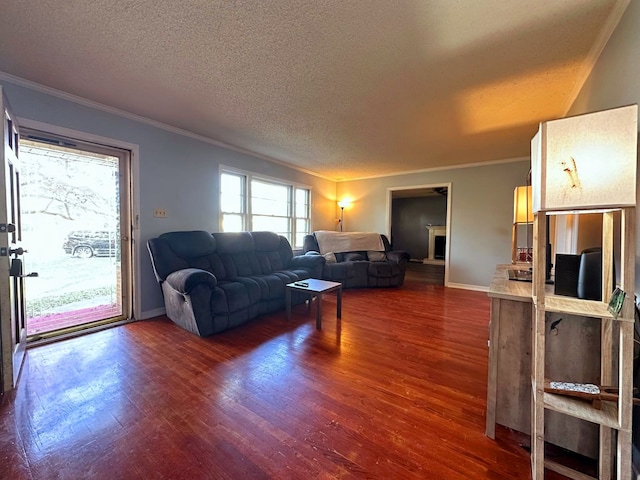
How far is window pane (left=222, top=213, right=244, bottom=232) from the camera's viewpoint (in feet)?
13.6

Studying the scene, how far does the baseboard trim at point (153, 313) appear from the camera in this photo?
10.3ft

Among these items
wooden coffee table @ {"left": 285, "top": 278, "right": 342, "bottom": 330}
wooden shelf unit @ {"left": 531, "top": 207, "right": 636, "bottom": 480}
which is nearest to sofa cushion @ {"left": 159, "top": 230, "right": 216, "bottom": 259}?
wooden coffee table @ {"left": 285, "top": 278, "right": 342, "bottom": 330}

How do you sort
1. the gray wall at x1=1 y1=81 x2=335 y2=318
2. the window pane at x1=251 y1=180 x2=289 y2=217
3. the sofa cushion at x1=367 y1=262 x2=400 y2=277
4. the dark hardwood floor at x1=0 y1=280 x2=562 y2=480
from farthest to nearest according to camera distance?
the sofa cushion at x1=367 y1=262 x2=400 y2=277 → the window pane at x1=251 y1=180 x2=289 y2=217 → the gray wall at x1=1 y1=81 x2=335 y2=318 → the dark hardwood floor at x1=0 y1=280 x2=562 y2=480

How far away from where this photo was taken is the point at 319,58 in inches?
75.2

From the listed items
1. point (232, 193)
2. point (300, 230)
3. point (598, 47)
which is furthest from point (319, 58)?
point (300, 230)

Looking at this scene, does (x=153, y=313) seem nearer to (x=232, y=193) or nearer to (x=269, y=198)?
(x=232, y=193)

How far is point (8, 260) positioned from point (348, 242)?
177 inches

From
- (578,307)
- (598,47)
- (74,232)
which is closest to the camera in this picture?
(578,307)

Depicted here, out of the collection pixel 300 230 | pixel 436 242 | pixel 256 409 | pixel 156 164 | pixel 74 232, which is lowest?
pixel 256 409

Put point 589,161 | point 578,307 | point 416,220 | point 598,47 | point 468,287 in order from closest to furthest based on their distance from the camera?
point 589,161 < point 578,307 < point 598,47 < point 468,287 < point 416,220

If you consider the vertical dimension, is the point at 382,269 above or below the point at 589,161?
below

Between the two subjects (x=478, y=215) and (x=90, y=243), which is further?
(x=478, y=215)

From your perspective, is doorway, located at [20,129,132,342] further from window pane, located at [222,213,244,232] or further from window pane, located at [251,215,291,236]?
window pane, located at [251,215,291,236]

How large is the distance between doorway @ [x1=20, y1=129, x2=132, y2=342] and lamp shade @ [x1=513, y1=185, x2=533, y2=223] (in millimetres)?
4117
